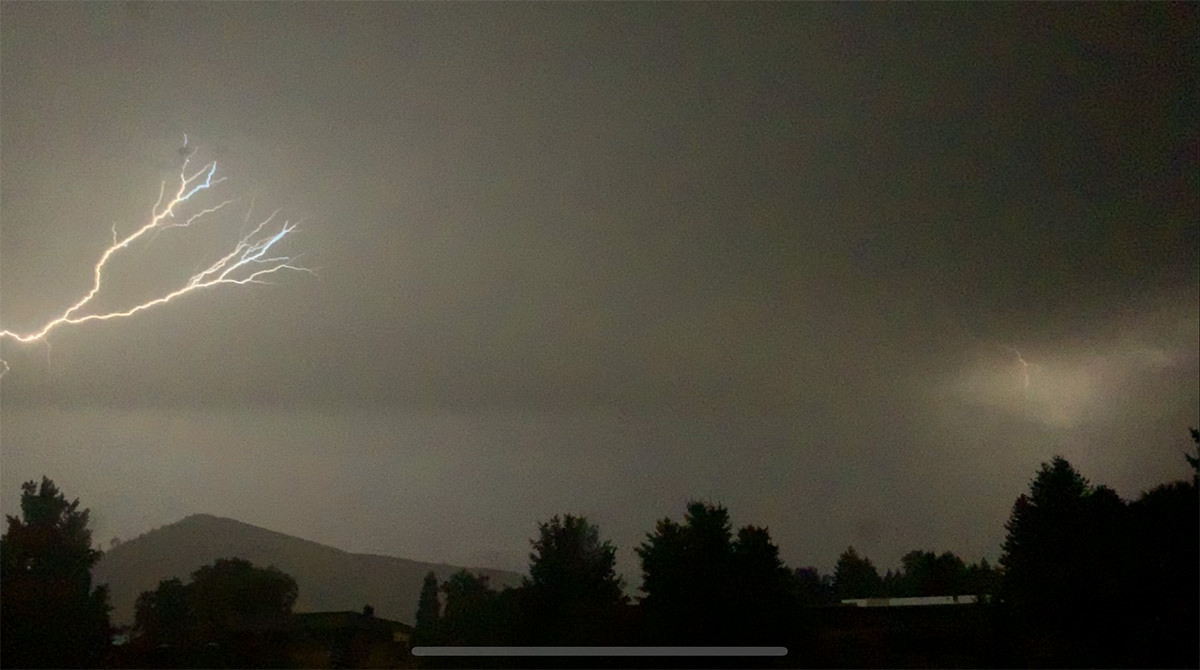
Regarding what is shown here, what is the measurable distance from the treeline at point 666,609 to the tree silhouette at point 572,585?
0.04 feet

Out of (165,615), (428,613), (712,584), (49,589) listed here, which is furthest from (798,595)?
(49,589)

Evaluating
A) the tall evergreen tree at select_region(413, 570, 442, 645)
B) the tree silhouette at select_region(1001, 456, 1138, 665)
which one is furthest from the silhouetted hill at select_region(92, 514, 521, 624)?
the tree silhouette at select_region(1001, 456, 1138, 665)

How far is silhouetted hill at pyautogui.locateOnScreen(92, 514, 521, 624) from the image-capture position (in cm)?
762

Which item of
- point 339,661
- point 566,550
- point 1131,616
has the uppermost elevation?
point 566,550

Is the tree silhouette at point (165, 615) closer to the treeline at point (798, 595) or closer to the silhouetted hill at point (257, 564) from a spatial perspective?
the silhouetted hill at point (257, 564)

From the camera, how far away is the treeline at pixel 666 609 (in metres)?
7.23

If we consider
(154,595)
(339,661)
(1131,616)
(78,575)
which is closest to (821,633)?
(1131,616)

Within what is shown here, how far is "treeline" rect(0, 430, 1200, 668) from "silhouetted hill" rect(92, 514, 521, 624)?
0.10 meters

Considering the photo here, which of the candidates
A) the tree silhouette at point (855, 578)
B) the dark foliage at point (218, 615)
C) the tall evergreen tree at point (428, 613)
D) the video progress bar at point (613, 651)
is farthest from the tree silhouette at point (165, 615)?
the tree silhouette at point (855, 578)

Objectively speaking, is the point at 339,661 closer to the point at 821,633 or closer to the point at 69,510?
the point at 69,510

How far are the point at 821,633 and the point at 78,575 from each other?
21.4ft

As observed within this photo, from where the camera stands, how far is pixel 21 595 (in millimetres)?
7488

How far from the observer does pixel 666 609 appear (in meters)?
7.30

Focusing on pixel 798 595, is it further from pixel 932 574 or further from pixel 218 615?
pixel 218 615
